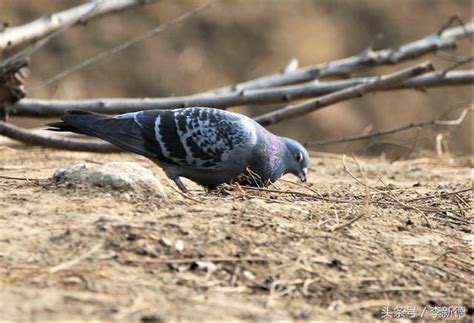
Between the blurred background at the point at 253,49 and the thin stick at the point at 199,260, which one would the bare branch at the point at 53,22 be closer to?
the thin stick at the point at 199,260

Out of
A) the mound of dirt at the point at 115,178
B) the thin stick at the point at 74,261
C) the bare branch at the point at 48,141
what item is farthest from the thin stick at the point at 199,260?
the bare branch at the point at 48,141

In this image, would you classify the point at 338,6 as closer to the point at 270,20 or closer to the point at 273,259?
the point at 270,20

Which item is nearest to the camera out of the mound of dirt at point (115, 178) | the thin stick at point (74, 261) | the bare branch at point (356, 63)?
the thin stick at point (74, 261)

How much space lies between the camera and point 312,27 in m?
16.6

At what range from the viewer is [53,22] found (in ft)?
26.0

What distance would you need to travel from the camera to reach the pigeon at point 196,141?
18.2 feet

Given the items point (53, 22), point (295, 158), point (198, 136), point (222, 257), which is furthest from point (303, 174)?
point (53, 22)

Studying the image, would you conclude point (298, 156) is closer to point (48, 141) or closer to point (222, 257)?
point (48, 141)

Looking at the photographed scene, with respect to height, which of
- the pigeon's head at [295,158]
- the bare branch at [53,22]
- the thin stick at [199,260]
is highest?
the bare branch at [53,22]

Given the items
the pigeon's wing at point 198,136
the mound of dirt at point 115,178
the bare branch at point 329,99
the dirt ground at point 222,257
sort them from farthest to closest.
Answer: the bare branch at point 329,99 → the pigeon's wing at point 198,136 → the mound of dirt at point 115,178 → the dirt ground at point 222,257

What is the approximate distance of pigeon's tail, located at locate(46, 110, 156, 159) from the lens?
18.3ft

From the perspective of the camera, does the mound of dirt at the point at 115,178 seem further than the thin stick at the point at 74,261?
Yes

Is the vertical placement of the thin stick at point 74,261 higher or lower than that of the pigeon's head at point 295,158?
higher

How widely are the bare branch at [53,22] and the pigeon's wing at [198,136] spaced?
2043mm
